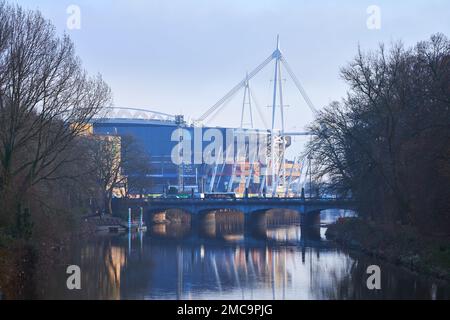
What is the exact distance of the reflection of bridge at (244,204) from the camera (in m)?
75.4

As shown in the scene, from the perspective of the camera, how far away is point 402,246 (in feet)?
133

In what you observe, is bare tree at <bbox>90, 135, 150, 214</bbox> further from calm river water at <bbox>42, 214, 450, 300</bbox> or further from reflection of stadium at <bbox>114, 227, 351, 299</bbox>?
reflection of stadium at <bbox>114, 227, 351, 299</bbox>

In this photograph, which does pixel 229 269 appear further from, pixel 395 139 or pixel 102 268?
pixel 395 139

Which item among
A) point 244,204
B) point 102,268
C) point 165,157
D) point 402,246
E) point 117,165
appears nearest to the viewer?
point 102,268

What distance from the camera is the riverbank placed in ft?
113

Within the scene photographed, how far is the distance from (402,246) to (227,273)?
9459 mm

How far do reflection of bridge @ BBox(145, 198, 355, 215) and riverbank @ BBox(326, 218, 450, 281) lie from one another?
18.3m

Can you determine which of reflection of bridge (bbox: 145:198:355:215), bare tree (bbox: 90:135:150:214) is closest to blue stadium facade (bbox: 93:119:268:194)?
reflection of bridge (bbox: 145:198:355:215)

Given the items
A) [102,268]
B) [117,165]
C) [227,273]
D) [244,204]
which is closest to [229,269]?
[227,273]

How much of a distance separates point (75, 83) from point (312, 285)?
1628 centimetres

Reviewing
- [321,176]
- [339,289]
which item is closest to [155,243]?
Answer: [321,176]

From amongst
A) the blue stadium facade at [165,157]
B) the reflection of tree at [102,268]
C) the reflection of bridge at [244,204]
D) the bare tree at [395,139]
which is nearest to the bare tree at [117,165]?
the reflection of bridge at [244,204]

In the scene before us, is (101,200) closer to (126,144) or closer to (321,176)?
(126,144)
